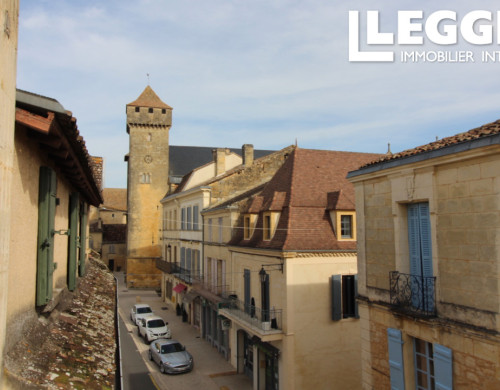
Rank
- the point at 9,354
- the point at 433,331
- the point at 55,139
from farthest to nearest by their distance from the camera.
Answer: the point at 433,331, the point at 55,139, the point at 9,354

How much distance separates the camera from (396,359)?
8820 mm

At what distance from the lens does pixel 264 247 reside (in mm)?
16766

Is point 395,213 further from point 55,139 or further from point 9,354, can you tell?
point 9,354

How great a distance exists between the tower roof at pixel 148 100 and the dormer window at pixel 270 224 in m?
33.2

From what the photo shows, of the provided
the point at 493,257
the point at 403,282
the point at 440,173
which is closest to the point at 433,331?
the point at 403,282

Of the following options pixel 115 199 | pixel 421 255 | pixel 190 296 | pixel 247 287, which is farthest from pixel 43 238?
pixel 115 199

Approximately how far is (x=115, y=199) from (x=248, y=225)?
6049cm

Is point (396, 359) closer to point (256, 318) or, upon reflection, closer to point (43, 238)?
point (43, 238)

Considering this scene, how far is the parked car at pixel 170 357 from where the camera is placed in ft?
64.1

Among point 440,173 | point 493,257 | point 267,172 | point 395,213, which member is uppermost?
point 267,172

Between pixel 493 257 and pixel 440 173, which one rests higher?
pixel 440 173

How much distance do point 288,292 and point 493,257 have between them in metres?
9.25

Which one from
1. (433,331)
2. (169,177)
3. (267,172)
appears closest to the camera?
(433,331)

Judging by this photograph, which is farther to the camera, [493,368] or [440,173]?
[440,173]
